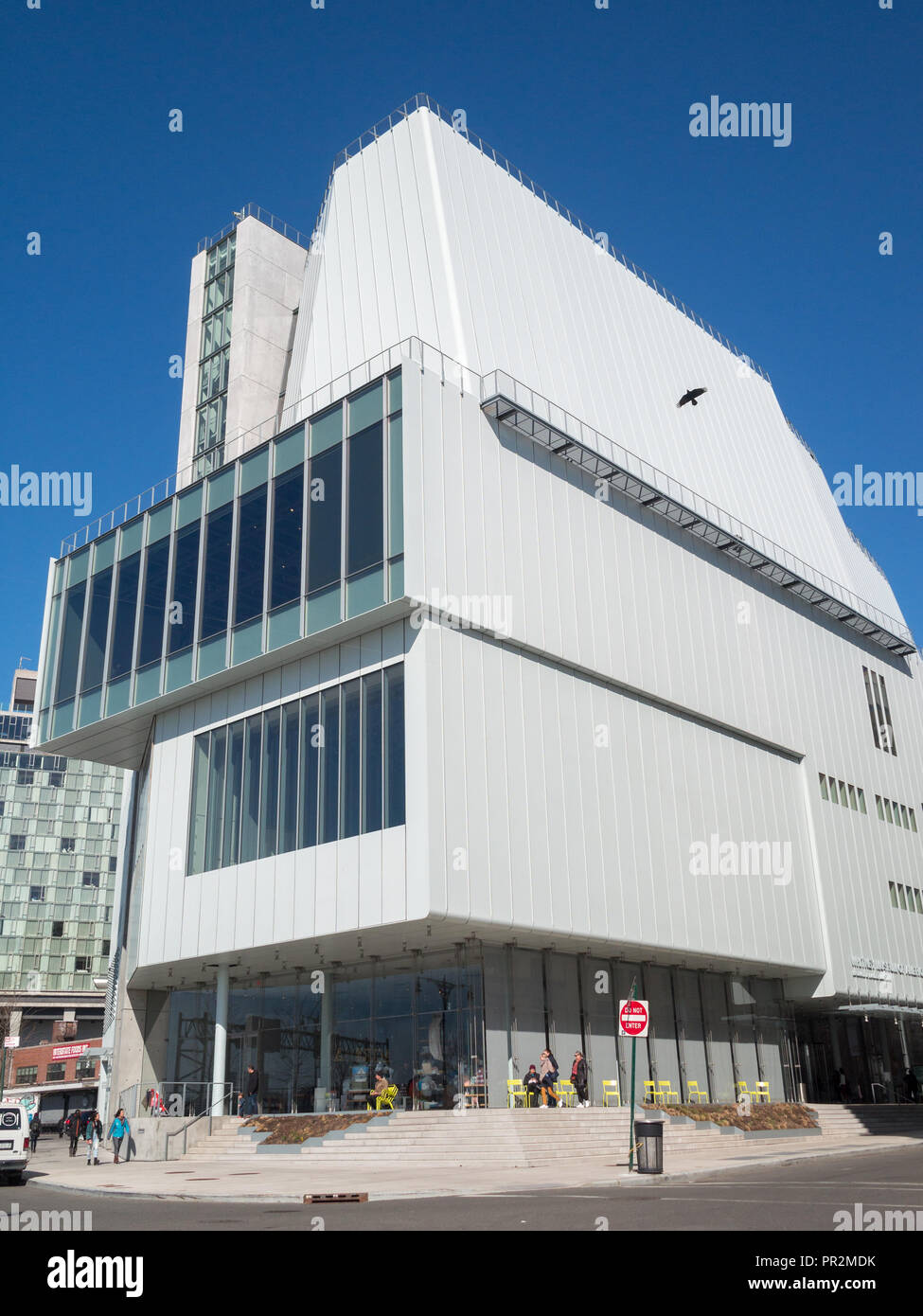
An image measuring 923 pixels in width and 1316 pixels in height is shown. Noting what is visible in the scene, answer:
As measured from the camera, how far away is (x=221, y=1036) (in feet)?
118

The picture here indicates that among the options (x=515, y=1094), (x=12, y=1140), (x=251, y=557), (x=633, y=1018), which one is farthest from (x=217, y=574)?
(x=633, y=1018)

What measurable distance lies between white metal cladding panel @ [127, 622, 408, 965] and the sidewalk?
5.96 meters

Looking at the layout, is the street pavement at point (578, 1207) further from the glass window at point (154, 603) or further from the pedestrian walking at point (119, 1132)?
the glass window at point (154, 603)

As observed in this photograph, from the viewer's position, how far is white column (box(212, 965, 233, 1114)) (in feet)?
116

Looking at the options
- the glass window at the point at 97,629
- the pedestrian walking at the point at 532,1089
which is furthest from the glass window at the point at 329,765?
the glass window at the point at 97,629

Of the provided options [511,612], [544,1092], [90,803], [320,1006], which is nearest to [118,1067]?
[320,1006]

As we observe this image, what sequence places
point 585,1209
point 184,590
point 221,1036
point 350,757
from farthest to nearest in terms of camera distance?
1. point 184,590
2. point 221,1036
3. point 350,757
4. point 585,1209

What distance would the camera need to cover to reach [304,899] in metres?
31.2

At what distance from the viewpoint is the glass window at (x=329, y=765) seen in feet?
103

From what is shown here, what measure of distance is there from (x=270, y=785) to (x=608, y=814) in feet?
33.4

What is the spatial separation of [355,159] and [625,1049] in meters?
32.8

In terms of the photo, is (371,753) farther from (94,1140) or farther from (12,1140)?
(94,1140)

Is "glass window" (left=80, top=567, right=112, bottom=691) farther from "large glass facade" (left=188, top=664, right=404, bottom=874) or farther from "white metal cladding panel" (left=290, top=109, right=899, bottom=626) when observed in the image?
"white metal cladding panel" (left=290, top=109, right=899, bottom=626)
